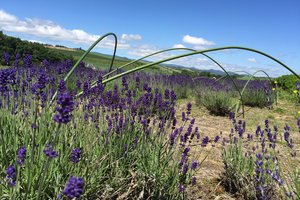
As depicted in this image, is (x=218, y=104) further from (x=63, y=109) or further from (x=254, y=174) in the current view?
(x=63, y=109)

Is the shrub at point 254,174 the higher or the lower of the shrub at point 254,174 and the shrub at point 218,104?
the lower

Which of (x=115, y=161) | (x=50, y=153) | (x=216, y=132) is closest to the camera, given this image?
(x=50, y=153)

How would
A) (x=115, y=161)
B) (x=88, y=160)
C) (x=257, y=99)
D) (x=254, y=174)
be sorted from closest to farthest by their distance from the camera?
(x=88, y=160)
(x=115, y=161)
(x=254, y=174)
(x=257, y=99)

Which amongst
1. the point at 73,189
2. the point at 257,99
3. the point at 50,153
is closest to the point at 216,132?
the point at 257,99

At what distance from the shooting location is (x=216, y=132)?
18.0ft

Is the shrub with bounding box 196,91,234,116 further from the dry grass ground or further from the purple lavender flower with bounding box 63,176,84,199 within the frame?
the purple lavender flower with bounding box 63,176,84,199

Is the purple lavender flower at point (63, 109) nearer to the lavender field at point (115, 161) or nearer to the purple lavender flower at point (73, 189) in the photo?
the purple lavender flower at point (73, 189)

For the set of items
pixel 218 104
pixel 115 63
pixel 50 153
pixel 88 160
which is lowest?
pixel 88 160

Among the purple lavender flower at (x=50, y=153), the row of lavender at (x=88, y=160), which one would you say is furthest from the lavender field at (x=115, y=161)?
the purple lavender flower at (x=50, y=153)

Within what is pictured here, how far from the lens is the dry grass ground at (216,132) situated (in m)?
2.97

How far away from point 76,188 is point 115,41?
1.20 m

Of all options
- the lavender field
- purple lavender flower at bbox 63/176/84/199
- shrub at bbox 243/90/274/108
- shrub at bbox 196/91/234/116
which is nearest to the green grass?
the lavender field

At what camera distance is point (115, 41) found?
80.8 inches

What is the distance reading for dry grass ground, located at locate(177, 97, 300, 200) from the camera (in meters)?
2.97
